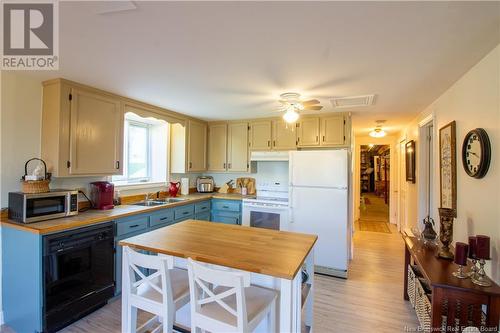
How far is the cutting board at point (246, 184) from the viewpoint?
4512mm

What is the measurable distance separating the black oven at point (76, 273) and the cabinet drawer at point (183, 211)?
974 mm

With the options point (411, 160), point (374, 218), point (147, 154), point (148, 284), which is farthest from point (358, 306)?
point (374, 218)

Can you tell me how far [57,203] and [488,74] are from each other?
3.78 metres

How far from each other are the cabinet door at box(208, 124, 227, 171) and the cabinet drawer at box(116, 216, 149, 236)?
192cm

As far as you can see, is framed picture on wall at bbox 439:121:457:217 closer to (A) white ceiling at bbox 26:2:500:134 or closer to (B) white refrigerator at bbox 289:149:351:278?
(A) white ceiling at bbox 26:2:500:134

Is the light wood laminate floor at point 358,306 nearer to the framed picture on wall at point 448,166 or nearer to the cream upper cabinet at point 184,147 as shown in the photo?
the framed picture on wall at point 448,166

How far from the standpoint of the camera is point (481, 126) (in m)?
1.89

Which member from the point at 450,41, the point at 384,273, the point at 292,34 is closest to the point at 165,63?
the point at 292,34

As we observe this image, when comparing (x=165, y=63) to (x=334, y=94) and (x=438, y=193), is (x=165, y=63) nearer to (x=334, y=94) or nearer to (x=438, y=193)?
(x=334, y=94)

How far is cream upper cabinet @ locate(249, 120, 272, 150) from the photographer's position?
417cm

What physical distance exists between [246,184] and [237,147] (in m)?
0.72

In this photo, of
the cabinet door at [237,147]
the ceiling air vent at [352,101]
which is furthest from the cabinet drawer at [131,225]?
the ceiling air vent at [352,101]

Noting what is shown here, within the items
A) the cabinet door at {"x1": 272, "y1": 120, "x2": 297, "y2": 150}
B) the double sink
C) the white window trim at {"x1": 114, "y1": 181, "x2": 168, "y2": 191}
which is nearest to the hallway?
the cabinet door at {"x1": 272, "y1": 120, "x2": 297, "y2": 150}

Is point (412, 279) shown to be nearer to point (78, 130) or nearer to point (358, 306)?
point (358, 306)
